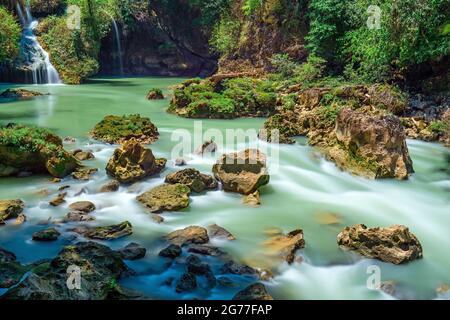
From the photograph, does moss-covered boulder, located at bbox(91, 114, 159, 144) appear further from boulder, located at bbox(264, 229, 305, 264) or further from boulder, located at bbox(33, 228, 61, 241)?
boulder, located at bbox(264, 229, 305, 264)

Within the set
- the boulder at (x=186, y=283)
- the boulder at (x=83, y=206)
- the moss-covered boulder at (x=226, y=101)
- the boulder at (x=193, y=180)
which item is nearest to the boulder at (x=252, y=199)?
the boulder at (x=193, y=180)

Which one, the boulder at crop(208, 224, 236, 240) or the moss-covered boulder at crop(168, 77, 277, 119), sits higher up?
the moss-covered boulder at crop(168, 77, 277, 119)

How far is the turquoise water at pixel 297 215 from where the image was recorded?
18.5ft

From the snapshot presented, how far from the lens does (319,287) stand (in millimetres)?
5562

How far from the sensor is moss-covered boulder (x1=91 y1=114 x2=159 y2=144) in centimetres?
1191

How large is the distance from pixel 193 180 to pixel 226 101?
7.88 meters

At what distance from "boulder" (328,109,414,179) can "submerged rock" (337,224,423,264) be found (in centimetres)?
333

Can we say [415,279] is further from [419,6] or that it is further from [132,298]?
[419,6]

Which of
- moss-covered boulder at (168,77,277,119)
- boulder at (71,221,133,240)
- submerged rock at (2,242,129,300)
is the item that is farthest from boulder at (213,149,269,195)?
moss-covered boulder at (168,77,277,119)

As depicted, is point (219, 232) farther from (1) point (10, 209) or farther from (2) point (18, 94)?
(2) point (18, 94)

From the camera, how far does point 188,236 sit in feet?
21.2

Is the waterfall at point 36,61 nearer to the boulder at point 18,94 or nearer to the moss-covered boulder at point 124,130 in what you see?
the boulder at point 18,94

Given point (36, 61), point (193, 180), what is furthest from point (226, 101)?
point (36, 61)

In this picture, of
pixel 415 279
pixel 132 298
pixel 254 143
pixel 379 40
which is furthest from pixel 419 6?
pixel 132 298
